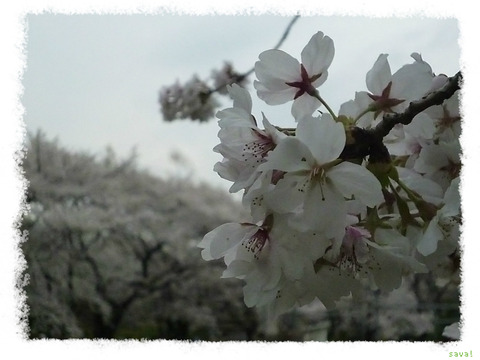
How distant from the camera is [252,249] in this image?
37 cm

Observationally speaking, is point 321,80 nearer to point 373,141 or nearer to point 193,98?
point 373,141

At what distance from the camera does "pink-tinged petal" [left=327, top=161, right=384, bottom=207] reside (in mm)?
325

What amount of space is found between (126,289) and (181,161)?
5.29ft

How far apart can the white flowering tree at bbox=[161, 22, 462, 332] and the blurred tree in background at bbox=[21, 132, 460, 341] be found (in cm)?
484

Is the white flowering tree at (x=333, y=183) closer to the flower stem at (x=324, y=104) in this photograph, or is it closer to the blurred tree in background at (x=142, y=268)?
the flower stem at (x=324, y=104)

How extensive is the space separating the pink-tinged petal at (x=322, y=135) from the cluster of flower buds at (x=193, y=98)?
54.0 inches

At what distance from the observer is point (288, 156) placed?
32 centimetres

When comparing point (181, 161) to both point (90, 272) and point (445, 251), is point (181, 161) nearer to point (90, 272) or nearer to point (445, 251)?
point (90, 272)

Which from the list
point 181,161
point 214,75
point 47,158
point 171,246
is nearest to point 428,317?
point 171,246

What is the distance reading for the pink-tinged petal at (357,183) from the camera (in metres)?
0.33

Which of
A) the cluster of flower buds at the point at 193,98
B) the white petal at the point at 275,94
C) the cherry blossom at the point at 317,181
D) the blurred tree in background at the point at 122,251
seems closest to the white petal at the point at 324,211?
the cherry blossom at the point at 317,181

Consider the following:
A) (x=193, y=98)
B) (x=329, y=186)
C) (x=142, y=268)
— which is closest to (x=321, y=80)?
(x=329, y=186)

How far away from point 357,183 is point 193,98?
1624 mm

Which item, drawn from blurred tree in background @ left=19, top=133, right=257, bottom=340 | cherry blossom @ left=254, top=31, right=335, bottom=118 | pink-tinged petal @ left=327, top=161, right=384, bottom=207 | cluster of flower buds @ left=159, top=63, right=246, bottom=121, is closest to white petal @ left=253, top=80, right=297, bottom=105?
cherry blossom @ left=254, top=31, right=335, bottom=118
